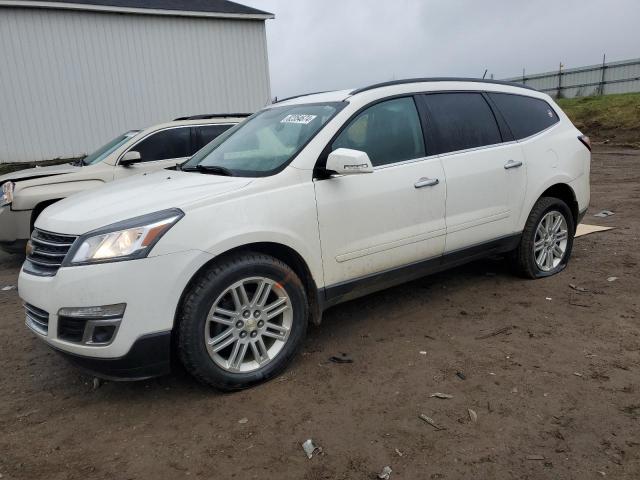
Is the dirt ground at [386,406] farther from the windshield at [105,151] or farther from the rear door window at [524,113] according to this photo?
the windshield at [105,151]

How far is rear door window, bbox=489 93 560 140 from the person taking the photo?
4.62 m

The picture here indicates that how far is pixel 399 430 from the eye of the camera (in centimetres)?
271

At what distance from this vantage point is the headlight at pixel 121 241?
2.75 meters

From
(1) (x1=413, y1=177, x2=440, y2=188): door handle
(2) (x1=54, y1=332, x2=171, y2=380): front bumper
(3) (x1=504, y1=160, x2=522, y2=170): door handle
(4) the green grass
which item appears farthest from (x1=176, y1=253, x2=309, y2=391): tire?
(4) the green grass

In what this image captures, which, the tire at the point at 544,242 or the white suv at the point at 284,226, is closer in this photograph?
the white suv at the point at 284,226

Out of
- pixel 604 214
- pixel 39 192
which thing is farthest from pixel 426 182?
pixel 604 214

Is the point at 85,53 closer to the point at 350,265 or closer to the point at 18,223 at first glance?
the point at 18,223

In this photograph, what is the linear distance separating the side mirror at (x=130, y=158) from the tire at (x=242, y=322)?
3.97 meters

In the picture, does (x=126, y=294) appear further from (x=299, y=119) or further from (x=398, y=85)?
(x=398, y=85)

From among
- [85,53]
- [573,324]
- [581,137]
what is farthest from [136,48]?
[573,324]

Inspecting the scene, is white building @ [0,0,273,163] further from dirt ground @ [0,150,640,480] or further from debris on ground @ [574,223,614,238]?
debris on ground @ [574,223,614,238]

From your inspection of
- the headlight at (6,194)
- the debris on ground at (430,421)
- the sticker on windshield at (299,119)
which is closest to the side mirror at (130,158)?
the headlight at (6,194)

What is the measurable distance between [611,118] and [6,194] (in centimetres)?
2059

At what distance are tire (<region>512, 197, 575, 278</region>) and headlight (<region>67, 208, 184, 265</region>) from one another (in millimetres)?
3267
